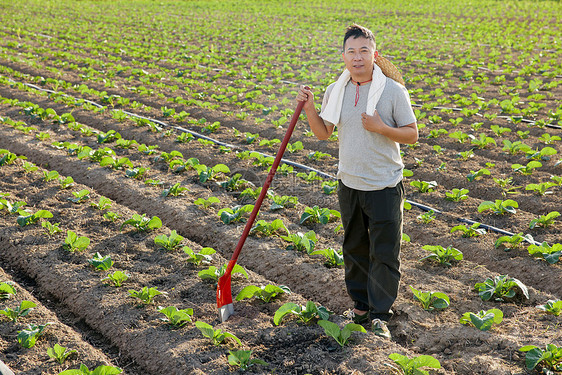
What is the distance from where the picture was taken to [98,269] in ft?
14.8

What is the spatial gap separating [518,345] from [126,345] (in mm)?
2584

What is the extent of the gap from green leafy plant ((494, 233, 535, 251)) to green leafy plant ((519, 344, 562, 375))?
161 cm

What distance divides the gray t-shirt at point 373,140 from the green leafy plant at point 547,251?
6.25 ft

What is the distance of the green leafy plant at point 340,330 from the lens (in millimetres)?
3482

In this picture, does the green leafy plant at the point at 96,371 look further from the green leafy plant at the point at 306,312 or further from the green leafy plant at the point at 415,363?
the green leafy plant at the point at 415,363

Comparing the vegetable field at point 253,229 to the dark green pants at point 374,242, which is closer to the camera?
the dark green pants at point 374,242

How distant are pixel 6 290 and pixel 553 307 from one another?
12.9 feet

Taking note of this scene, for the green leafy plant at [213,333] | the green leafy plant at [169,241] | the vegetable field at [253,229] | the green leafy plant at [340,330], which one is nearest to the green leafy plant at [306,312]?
the vegetable field at [253,229]

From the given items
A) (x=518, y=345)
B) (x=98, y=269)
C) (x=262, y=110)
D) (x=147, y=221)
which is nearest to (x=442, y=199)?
(x=518, y=345)

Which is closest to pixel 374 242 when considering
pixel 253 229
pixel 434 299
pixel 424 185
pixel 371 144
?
pixel 371 144

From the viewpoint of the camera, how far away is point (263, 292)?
4055mm

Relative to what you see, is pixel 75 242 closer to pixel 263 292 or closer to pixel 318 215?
pixel 263 292

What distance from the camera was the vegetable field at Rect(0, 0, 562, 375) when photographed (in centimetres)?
354

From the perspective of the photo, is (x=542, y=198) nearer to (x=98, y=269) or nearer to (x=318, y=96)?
(x=98, y=269)
